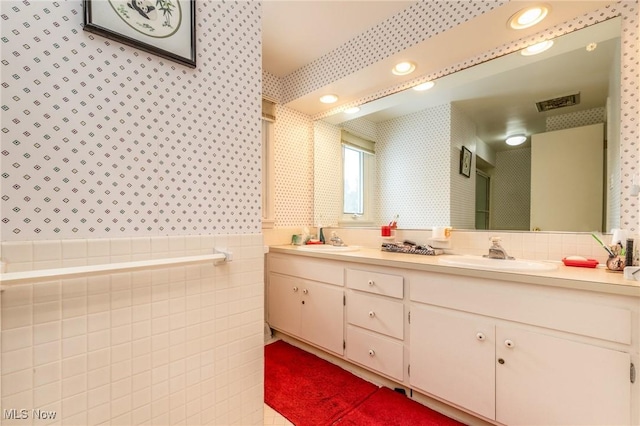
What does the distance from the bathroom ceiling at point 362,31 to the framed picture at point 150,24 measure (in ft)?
3.07

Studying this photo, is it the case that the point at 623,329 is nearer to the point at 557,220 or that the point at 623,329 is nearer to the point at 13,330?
the point at 557,220

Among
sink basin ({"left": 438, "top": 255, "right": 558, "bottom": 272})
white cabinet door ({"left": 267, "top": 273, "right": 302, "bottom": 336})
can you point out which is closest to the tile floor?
white cabinet door ({"left": 267, "top": 273, "right": 302, "bottom": 336})

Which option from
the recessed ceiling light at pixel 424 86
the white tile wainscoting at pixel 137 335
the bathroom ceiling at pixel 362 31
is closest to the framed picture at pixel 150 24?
the white tile wainscoting at pixel 137 335

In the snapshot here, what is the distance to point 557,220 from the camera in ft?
5.15

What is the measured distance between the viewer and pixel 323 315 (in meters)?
1.95

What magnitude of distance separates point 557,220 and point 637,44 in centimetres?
91

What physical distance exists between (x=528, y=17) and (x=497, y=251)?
1.28m

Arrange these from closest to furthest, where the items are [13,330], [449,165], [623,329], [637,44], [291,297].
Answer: [13,330], [623,329], [637,44], [449,165], [291,297]

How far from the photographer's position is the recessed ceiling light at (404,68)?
74.5 inches

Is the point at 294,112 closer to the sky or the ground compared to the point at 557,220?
closer to the sky

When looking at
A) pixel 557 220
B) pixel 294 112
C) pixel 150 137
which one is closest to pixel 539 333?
pixel 557 220

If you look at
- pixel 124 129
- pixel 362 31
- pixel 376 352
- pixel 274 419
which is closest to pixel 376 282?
pixel 376 352

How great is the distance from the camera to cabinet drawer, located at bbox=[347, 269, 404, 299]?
1.56 meters

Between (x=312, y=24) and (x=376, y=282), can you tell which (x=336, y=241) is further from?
(x=312, y=24)
